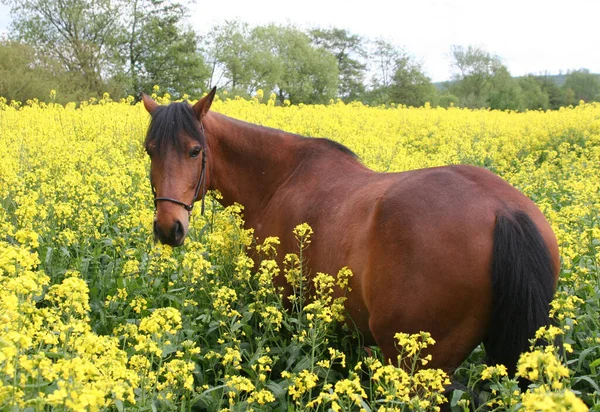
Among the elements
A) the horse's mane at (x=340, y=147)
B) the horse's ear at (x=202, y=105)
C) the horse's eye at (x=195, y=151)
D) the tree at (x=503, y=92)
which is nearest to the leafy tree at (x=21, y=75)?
the horse's ear at (x=202, y=105)

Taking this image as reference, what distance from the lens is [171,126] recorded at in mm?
3984

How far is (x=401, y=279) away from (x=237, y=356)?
38.3 inches

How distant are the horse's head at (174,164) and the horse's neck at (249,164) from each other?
1.69 feet

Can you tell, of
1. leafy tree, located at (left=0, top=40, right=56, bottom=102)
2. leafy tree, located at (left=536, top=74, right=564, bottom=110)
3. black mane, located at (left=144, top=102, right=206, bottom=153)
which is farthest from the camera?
leafy tree, located at (left=536, top=74, right=564, bottom=110)

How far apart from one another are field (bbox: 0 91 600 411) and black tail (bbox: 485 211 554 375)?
164 mm

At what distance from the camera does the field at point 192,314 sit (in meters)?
2.22

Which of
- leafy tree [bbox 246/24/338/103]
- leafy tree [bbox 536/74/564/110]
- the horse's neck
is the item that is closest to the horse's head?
the horse's neck

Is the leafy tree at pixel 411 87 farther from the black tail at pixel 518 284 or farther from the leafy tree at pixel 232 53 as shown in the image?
the black tail at pixel 518 284

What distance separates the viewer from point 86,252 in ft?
17.1

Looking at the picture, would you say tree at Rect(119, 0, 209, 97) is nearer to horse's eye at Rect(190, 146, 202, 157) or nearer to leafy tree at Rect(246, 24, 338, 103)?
leafy tree at Rect(246, 24, 338, 103)

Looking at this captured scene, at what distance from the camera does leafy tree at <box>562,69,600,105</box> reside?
6895 cm

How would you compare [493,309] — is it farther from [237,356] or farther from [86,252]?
[86,252]

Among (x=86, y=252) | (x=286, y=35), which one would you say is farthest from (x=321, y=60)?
(x=86, y=252)

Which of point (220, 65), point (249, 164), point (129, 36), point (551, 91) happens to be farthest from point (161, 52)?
point (551, 91)
